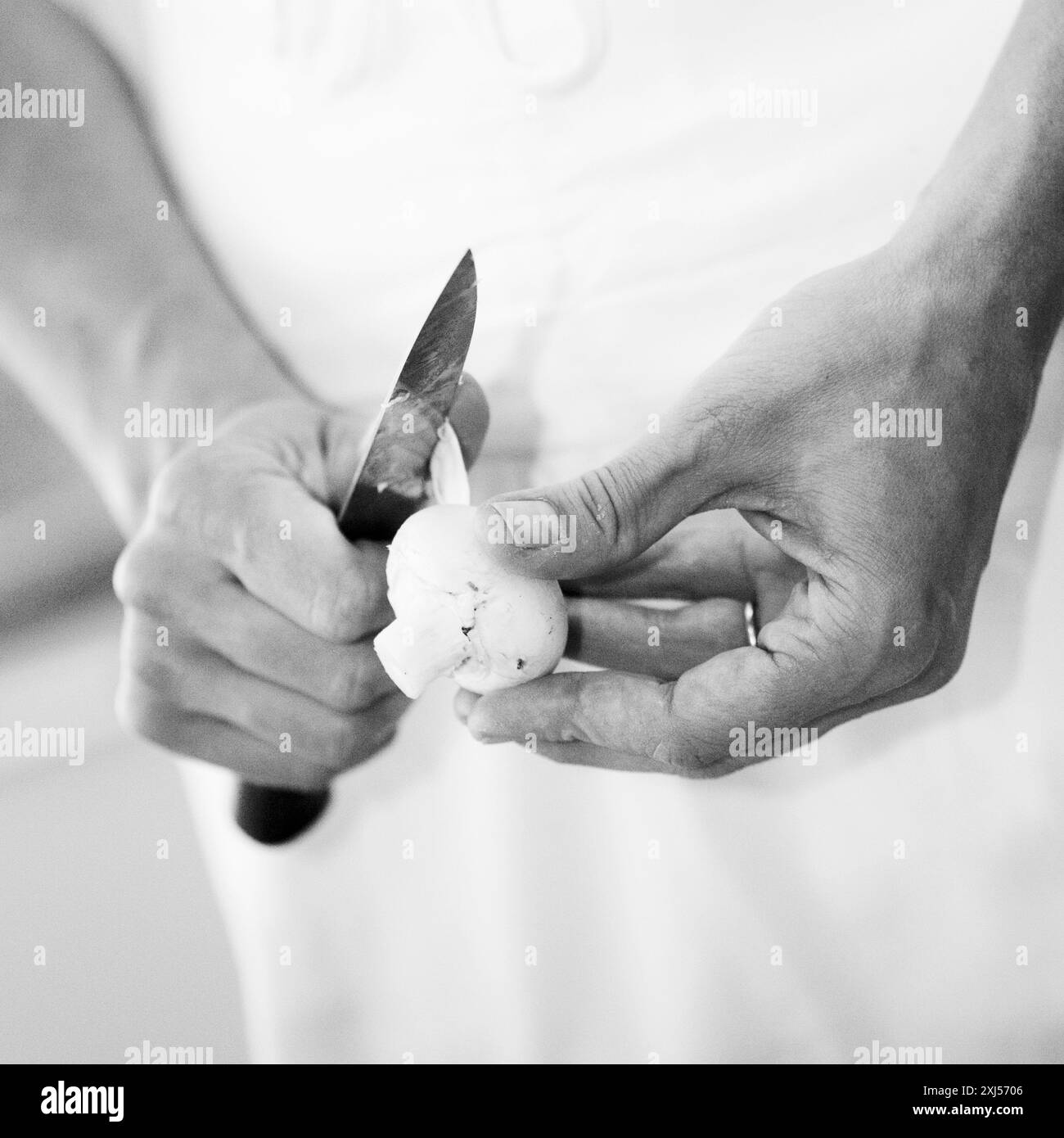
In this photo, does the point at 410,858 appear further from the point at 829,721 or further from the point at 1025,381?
the point at 1025,381

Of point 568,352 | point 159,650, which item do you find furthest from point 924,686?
point 159,650

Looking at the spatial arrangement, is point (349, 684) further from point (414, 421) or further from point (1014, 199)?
point (1014, 199)

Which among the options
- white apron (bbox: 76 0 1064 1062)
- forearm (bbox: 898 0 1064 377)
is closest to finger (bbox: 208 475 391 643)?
white apron (bbox: 76 0 1064 1062)

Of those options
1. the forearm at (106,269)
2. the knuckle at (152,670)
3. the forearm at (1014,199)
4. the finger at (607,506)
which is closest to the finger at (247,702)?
the knuckle at (152,670)

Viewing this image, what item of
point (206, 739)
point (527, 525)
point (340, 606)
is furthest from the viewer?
point (206, 739)

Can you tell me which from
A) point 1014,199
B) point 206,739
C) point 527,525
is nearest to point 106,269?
point 206,739

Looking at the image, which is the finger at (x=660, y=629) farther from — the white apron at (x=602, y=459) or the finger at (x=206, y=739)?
the finger at (x=206, y=739)

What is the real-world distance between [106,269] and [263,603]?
0.90ft

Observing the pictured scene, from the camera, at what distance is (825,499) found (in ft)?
1.46

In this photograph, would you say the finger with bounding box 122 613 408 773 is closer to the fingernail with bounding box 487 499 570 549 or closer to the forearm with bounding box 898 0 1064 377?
the fingernail with bounding box 487 499 570 549

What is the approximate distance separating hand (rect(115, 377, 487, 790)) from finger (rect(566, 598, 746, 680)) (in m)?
0.12

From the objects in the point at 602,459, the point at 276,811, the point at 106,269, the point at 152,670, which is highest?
the point at 106,269

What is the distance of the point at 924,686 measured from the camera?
52 centimetres
